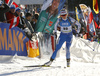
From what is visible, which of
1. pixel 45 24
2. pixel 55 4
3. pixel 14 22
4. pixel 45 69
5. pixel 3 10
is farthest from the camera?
pixel 45 24

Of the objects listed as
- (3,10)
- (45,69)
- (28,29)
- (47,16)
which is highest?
(3,10)

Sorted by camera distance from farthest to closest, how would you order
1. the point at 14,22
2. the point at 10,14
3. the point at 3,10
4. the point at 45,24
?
1. the point at 45,24
2. the point at 10,14
3. the point at 14,22
4. the point at 3,10

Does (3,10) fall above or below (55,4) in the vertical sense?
below

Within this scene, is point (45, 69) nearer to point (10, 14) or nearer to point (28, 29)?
point (28, 29)

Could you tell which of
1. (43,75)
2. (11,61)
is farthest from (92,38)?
(43,75)

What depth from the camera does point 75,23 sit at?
5711 mm

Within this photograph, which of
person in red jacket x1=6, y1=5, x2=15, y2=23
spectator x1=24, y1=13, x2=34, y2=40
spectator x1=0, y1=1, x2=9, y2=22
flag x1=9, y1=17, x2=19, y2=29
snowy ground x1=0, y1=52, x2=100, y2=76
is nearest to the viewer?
snowy ground x1=0, y1=52, x2=100, y2=76

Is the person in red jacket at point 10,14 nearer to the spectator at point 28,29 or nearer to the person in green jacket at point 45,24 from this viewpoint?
the spectator at point 28,29

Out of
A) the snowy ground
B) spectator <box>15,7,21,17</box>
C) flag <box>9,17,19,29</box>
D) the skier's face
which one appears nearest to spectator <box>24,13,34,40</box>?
spectator <box>15,7,21,17</box>

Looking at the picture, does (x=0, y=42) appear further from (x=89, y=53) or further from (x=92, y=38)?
(x=92, y=38)

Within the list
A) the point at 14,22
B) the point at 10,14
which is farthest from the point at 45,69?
the point at 10,14

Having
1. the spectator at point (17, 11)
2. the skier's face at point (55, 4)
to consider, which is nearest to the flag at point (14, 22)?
the spectator at point (17, 11)

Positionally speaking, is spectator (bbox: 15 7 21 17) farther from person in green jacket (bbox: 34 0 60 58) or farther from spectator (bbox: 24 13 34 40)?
person in green jacket (bbox: 34 0 60 58)

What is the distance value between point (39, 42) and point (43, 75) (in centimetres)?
330
